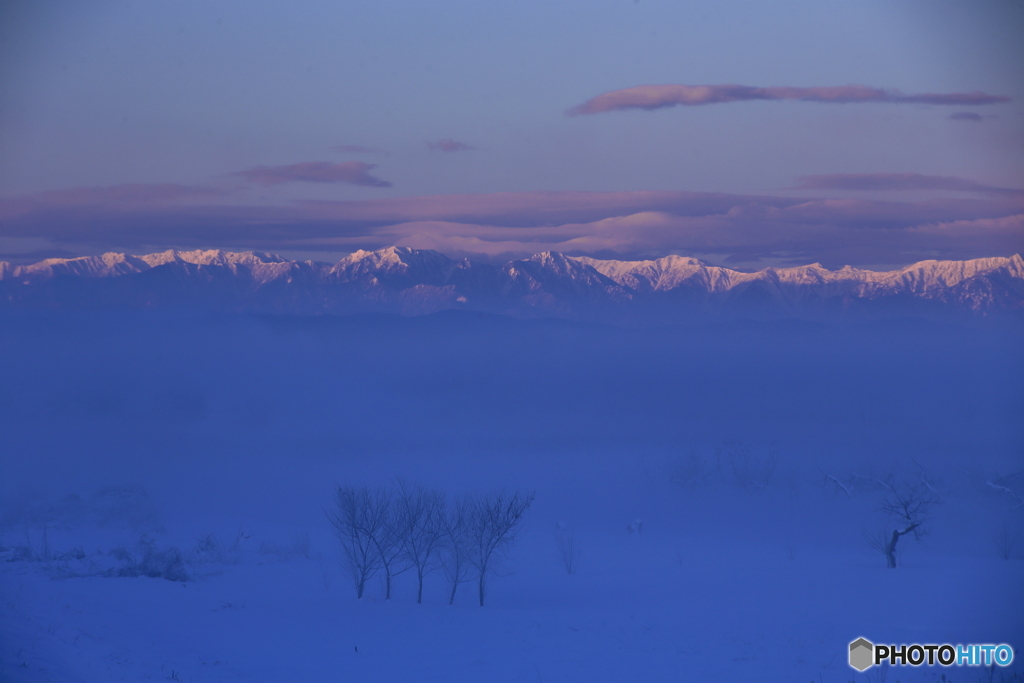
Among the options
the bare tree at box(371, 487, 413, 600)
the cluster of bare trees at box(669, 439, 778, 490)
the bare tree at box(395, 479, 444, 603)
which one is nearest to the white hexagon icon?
the bare tree at box(395, 479, 444, 603)

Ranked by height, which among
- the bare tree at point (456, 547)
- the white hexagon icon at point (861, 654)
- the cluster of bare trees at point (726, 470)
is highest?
the white hexagon icon at point (861, 654)

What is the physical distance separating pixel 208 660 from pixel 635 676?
12936mm

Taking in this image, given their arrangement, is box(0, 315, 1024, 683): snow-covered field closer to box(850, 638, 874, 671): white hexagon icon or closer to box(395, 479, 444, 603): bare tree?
box(850, 638, 874, 671): white hexagon icon

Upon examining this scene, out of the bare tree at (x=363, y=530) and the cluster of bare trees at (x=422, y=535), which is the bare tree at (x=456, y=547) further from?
the bare tree at (x=363, y=530)

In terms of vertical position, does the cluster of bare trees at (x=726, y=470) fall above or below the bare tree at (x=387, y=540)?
below

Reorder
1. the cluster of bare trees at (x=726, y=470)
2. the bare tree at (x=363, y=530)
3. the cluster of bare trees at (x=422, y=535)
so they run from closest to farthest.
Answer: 1. the cluster of bare trees at (x=422, y=535)
2. the bare tree at (x=363, y=530)
3. the cluster of bare trees at (x=726, y=470)

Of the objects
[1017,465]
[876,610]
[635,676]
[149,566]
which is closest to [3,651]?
[635,676]

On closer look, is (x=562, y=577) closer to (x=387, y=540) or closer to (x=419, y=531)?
(x=419, y=531)

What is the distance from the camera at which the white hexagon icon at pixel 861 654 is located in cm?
2290

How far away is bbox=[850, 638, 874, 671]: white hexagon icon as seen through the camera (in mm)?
22898

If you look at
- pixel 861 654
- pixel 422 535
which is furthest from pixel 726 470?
pixel 861 654

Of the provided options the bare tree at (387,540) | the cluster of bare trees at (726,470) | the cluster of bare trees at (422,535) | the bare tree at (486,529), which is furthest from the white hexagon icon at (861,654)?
the cluster of bare trees at (726,470)

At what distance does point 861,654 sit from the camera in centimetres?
2375

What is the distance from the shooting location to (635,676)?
22.4 m
